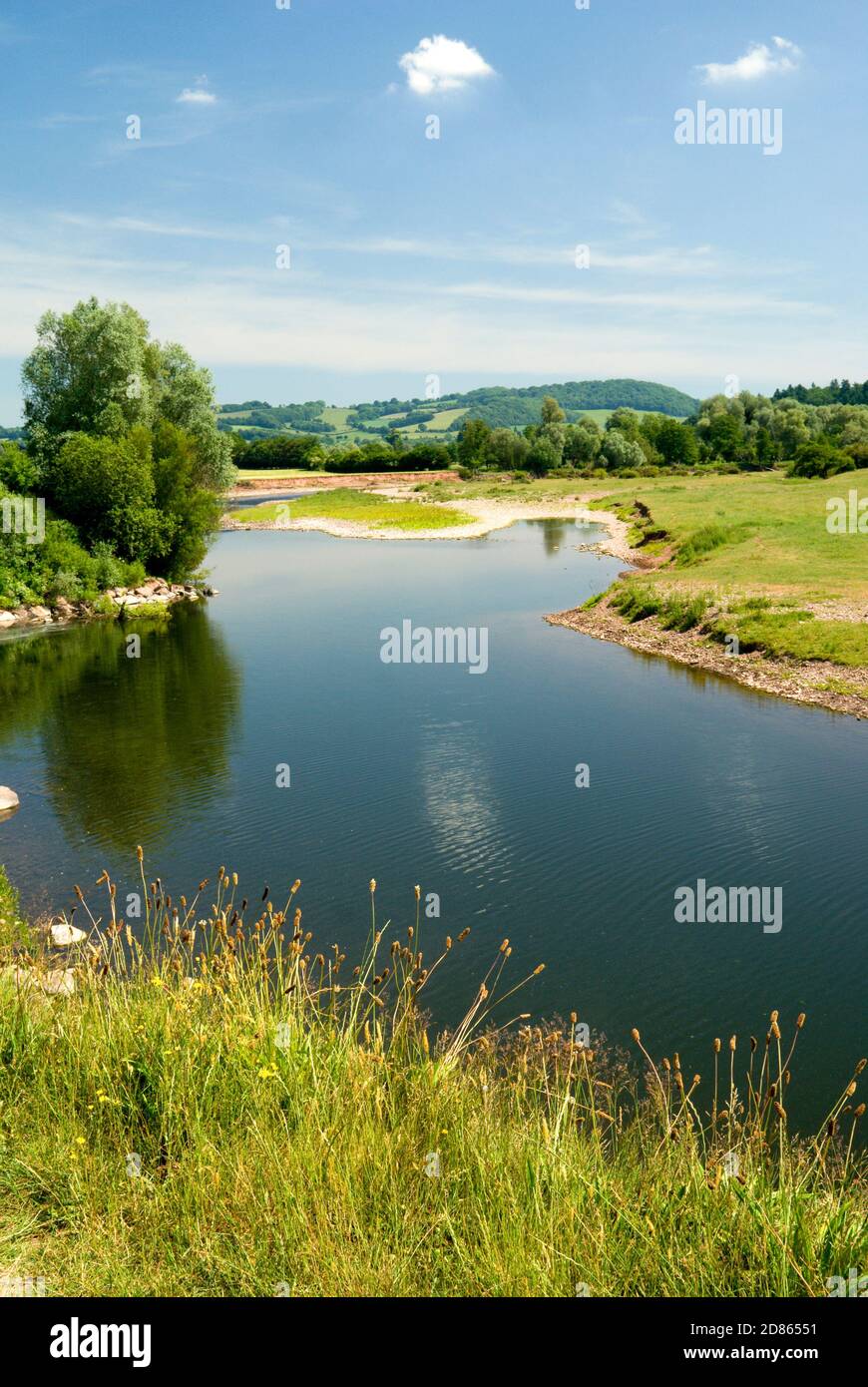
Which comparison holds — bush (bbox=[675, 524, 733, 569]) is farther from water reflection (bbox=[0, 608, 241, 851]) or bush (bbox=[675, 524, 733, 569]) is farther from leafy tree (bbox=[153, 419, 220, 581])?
leafy tree (bbox=[153, 419, 220, 581])

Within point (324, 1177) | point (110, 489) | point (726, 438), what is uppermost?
point (726, 438)

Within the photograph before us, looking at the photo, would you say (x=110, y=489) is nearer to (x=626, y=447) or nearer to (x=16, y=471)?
(x=16, y=471)

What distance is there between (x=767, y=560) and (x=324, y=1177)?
→ 151 feet

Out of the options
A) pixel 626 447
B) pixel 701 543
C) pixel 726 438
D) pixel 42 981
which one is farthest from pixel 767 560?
pixel 726 438

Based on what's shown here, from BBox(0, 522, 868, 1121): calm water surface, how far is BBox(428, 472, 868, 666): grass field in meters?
4.35

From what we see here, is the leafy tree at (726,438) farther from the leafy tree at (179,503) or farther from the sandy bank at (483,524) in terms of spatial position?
the leafy tree at (179,503)

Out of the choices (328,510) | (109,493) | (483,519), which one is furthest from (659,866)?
(328,510)

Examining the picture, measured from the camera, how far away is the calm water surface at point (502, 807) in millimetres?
A: 14477

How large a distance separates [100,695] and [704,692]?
2003cm

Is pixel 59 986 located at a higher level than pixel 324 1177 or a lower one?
lower

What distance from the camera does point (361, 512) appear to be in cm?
9912
